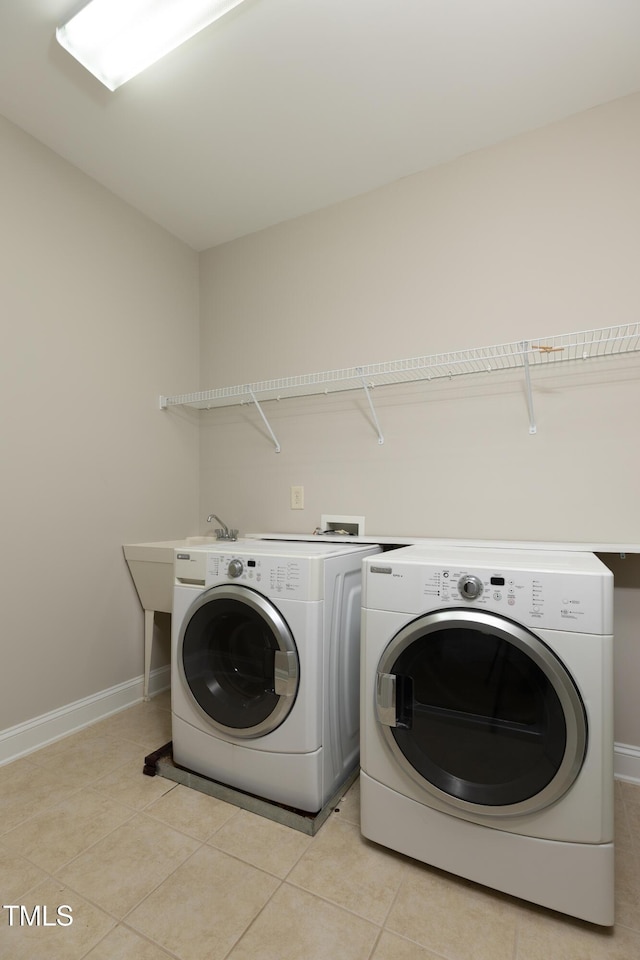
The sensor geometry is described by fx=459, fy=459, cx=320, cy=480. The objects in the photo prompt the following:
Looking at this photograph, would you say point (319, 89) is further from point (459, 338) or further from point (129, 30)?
point (459, 338)

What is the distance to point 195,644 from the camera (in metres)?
1.56

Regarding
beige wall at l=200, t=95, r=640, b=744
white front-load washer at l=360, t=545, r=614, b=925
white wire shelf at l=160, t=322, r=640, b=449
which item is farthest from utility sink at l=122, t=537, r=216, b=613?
white front-load washer at l=360, t=545, r=614, b=925

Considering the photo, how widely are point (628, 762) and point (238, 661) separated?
145 cm

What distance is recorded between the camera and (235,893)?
3.77 ft

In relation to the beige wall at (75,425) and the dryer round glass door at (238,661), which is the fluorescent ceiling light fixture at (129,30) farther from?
the dryer round glass door at (238,661)

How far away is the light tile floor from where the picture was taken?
101 cm

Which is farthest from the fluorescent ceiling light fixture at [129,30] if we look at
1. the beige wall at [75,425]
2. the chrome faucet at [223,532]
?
the chrome faucet at [223,532]

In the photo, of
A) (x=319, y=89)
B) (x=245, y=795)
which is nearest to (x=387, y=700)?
(x=245, y=795)

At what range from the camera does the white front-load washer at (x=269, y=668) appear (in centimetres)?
140

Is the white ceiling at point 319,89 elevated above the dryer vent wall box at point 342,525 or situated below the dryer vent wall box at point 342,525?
above

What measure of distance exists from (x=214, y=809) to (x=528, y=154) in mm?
2705

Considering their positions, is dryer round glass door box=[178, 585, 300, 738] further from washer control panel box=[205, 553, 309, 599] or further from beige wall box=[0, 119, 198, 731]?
beige wall box=[0, 119, 198, 731]

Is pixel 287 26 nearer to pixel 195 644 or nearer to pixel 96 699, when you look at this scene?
pixel 195 644

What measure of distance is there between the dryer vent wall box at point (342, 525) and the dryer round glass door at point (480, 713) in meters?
0.96
